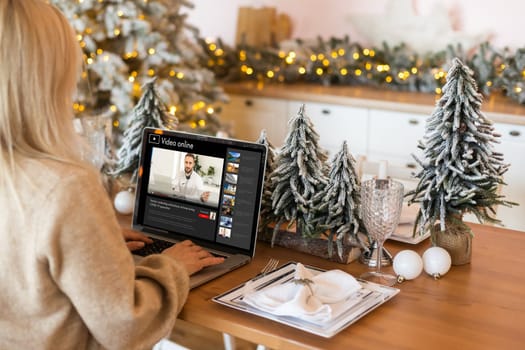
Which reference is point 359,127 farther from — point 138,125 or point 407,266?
point 407,266

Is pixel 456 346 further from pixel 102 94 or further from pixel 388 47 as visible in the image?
pixel 388 47

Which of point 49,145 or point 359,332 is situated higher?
point 49,145

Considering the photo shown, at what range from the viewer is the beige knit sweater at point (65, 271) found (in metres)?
1.26

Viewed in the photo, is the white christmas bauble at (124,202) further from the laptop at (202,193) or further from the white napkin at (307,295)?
the white napkin at (307,295)

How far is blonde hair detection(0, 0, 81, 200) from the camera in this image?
4.16 ft

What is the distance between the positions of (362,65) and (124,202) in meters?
2.37

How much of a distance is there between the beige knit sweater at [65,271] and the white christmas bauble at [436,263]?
0.63 meters

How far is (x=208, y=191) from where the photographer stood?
1.79 metres

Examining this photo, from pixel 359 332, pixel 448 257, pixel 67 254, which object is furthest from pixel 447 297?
pixel 67 254

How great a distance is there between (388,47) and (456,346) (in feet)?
9.76

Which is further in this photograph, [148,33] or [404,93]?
[404,93]

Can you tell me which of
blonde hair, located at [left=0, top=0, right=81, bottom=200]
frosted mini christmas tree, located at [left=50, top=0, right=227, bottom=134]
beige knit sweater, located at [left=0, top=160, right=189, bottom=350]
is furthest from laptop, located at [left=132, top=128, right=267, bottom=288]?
frosted mini christmas tree, located at [left=50, top=0, right=227, bottom=134]

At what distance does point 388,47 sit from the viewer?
4102mm

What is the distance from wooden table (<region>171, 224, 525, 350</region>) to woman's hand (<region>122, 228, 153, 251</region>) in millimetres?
273
